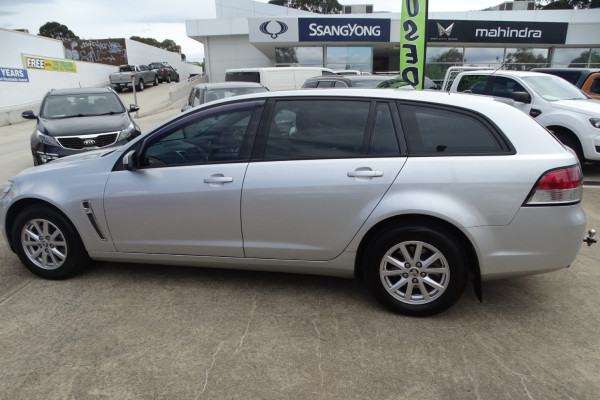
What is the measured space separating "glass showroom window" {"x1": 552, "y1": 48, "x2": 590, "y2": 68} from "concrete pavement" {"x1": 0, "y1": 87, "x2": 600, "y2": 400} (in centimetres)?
2932

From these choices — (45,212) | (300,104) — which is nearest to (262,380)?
(300,104)

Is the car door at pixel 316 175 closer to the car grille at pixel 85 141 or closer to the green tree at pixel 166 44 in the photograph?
the car grille at pixel 85 141

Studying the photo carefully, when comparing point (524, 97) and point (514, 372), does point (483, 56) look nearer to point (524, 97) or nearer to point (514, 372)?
point (524, 97)

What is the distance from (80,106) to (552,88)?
30.7 ft

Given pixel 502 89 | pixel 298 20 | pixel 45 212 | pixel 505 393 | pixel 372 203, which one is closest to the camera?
pixel 505 393

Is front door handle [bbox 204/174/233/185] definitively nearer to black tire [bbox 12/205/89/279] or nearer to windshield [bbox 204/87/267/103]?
black tire [bbox 12/205/89/279]

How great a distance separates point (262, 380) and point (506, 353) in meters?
1.57

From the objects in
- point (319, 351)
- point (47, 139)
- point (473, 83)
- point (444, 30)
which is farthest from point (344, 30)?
point (319, 351)

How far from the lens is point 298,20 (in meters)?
24.6

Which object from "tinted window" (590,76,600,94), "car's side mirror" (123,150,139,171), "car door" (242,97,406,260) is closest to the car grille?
"car's side mirror" (123,150,139,171)

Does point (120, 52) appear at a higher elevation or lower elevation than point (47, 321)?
higher

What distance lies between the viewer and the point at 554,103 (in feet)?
26.3

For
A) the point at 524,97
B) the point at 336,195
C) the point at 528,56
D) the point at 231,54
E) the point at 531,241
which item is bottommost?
the point at 531,241

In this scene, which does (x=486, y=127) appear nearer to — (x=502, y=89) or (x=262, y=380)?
(x=262, y=380)
